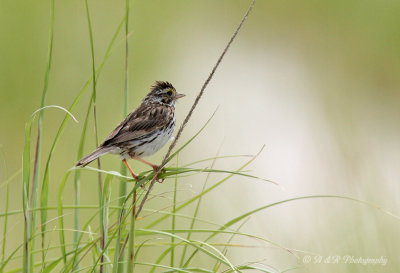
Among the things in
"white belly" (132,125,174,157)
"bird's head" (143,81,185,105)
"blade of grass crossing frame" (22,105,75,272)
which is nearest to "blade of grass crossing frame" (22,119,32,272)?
"blade of grass crossing frame" (22,105,75,272)

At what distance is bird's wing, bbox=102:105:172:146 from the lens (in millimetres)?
5051

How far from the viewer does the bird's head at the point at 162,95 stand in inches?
232

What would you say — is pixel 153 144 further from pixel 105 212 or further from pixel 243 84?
pixel 243 84

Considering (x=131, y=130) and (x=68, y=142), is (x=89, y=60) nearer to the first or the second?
(x=68, y=142)

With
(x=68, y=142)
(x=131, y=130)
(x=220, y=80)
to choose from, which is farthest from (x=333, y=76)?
(x=131, y=130)

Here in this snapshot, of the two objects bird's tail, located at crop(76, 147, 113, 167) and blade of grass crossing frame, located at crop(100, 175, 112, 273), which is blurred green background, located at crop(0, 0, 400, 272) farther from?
blade of grass crossing frame, located at crop(100, 175, 112, 273)

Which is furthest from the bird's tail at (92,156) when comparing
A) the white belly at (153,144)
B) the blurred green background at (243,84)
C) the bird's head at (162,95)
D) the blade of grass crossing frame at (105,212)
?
the blurred green background at (243,84)

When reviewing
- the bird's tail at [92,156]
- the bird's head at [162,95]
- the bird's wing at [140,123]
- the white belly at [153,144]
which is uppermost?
the bird's head at [162,95]

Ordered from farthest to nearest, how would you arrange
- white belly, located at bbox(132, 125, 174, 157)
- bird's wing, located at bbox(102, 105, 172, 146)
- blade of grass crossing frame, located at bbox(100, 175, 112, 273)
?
white belly, located at bbox(132, 125, 174, 157) < bird's wing, located at bbox(102, 105, 172, 146) < blade of grass crossing frame, located at bbox(100, 175, 112, 273)

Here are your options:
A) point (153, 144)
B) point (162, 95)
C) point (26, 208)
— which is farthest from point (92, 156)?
point (162, 95)

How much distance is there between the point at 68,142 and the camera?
10.2 m

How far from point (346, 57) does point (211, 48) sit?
206 cm

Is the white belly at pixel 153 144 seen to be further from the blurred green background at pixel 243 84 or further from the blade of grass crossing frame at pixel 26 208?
the blade of grass crossing frame at pixel 26 208

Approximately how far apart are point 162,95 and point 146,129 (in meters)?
0.65
